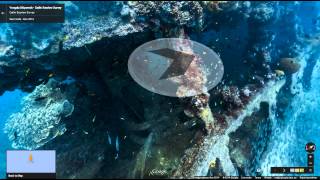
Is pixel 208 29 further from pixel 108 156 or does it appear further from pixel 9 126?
pixel 9 126

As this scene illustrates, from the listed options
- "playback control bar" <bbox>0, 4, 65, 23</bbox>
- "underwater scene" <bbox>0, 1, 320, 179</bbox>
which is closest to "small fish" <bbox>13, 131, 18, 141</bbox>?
"underwater scene" <bbox>0, 1, 320, 179</bbox>

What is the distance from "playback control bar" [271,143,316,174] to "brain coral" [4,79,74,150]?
4003 mm

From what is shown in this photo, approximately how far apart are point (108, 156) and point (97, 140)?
0.47 meters

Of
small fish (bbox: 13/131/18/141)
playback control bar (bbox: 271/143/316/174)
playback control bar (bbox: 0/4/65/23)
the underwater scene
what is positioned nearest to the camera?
playback control bar (bbox: 0/4/65/23)

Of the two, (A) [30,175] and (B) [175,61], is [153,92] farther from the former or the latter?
(A) [30,175]

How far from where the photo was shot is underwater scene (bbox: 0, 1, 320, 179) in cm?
489

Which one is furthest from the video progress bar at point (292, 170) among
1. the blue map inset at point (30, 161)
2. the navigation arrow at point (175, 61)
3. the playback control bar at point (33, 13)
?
the playback control bar at point (33, 13)

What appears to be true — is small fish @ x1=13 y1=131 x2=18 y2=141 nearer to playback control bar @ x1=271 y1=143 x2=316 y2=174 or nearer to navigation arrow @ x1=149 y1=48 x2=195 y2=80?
navigation arrow @ x1=149 y1=48 x2=195 y2=80

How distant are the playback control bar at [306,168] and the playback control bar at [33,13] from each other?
3952mm

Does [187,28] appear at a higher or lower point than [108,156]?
higher

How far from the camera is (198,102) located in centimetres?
492

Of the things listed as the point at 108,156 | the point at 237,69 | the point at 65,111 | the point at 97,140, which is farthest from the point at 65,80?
the point at 237,69
